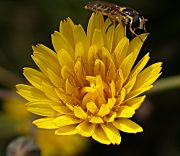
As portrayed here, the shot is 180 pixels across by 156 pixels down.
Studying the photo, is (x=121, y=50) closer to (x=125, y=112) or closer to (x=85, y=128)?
(x=125, y=112)

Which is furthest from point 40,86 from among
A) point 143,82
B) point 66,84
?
point 143,82

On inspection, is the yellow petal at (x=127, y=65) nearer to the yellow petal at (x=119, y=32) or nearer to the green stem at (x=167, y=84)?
the yellow petal at (x=119, y=32)

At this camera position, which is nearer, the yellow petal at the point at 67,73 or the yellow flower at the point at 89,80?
the yellow flower at the point at 89,80

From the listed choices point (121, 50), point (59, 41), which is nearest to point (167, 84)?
point (121, 50)

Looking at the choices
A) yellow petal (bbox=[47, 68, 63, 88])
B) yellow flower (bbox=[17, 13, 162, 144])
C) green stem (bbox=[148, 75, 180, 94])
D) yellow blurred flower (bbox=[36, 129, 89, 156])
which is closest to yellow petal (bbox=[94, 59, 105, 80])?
yellow flower (bbox=[17, 13, 162, 144])

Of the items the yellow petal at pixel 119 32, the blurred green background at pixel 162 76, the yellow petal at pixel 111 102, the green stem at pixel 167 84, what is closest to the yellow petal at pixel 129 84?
the yellow petal at pixel 111 102

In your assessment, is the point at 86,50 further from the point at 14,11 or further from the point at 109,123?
the point at 14,11
